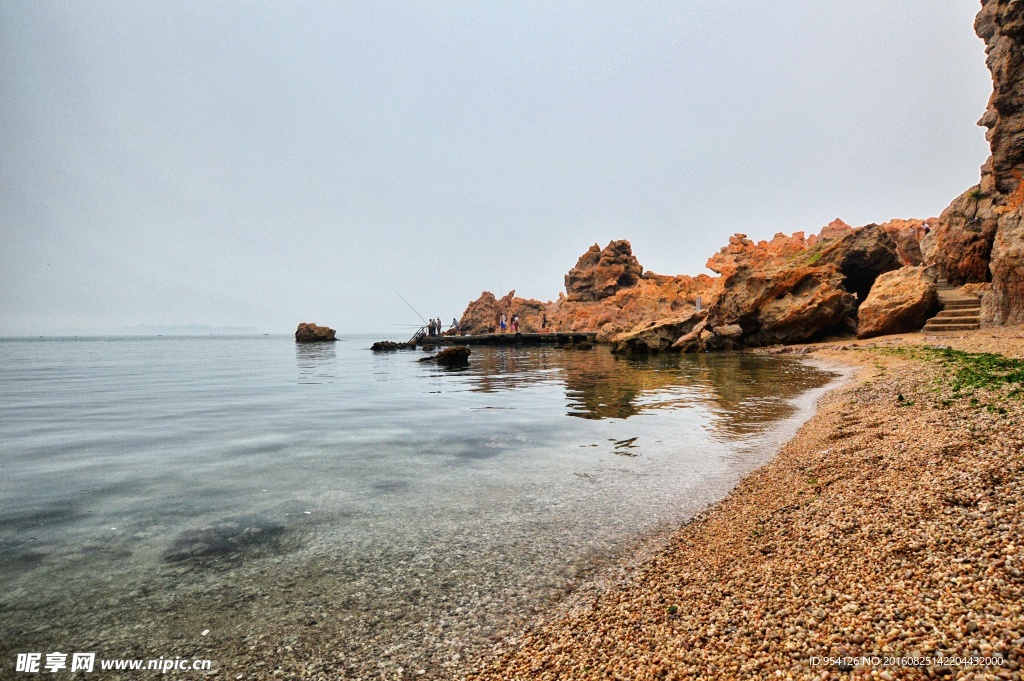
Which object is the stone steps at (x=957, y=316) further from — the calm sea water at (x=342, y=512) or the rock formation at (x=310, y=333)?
the rock formation at (x=310, y=333)

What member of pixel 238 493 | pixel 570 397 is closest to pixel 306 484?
pixel 238 493

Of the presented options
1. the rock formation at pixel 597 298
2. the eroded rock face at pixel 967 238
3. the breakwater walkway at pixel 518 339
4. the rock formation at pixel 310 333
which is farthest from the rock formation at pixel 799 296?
the rock formation at pixel 310 333

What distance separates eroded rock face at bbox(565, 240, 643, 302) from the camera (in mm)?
99125

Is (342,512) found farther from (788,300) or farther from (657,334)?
(657,334)

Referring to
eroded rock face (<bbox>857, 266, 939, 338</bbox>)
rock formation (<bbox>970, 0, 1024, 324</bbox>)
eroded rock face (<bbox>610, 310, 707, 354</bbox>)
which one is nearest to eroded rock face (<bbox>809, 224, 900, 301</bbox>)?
rock formation (<bbox>970, 0, 1024, 324</bbox>)

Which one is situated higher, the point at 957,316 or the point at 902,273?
the point at 902,273

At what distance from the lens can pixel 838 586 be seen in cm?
361

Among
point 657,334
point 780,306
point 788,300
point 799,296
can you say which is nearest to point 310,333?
point 657,334

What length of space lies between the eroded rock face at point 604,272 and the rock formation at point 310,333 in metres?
53.6

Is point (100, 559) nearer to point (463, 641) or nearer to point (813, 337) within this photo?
point (463, 641)

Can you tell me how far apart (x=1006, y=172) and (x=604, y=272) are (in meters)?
69.8

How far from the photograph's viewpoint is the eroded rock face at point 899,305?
2970cm

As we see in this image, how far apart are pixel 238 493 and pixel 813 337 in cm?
4148

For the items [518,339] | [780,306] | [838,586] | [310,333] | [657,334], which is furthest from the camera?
[310,333]
